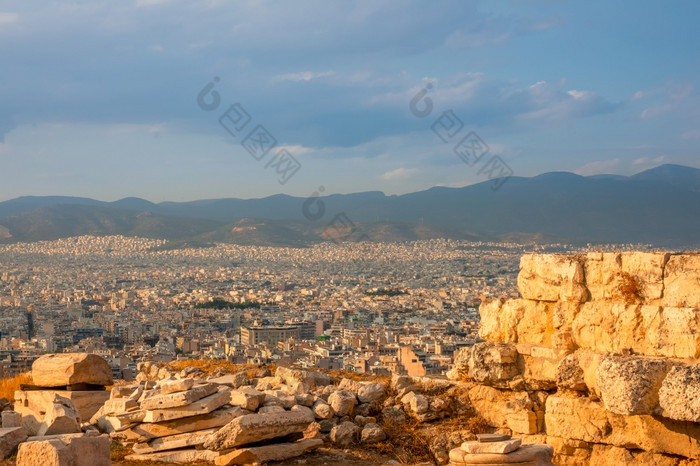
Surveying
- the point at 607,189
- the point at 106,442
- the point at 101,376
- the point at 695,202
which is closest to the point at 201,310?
the point at 101,376

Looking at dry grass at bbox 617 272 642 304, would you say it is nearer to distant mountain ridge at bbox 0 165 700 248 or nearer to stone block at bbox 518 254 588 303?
stone block at bbox 518 254 588 303

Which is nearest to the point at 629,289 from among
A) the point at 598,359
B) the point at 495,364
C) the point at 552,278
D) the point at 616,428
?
the point at 598,359

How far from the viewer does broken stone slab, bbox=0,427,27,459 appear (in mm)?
8234

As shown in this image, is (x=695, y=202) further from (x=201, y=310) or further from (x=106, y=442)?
(x=106, y=442)

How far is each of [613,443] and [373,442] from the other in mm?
2681

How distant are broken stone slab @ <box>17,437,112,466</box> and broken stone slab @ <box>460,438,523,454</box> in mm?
3154

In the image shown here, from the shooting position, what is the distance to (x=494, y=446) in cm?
681

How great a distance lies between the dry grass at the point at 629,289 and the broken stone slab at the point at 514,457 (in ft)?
5.53

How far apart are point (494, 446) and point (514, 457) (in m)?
0.18

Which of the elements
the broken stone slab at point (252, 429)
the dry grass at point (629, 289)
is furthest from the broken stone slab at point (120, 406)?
the dry grass at point (629, 289)

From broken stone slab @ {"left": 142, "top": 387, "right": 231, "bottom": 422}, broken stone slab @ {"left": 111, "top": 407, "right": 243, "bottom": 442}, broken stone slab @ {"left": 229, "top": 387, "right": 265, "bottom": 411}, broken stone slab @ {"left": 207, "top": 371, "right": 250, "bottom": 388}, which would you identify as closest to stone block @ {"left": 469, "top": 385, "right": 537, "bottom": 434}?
broken stone slab @ {"left": 229, "top": 387, "right": 265, "bottom": 411}

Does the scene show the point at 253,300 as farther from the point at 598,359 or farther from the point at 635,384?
the point at 635,384

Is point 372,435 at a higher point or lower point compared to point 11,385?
lower

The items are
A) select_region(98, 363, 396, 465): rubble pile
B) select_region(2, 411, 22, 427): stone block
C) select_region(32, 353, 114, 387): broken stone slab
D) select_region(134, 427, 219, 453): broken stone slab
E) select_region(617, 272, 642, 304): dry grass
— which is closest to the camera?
select_region(617, 272, 642, 304): dry grass
